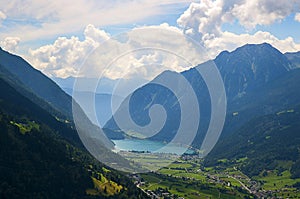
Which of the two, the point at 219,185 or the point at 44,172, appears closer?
the point at 44,172

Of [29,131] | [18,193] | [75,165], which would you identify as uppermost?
[29,131]

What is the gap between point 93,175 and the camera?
339 feet

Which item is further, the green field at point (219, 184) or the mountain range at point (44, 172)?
the green field at point (219, 184)

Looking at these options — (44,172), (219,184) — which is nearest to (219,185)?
(219,184)

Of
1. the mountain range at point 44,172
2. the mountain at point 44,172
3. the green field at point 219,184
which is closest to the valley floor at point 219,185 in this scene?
the green field at point 219,184

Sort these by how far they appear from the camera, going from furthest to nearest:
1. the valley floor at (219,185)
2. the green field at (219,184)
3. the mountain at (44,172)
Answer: the green field at (219,184)
the valley floor at (219,185)
the mountain at (44,172)

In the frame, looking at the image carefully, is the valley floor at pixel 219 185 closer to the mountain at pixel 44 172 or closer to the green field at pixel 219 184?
the green field at pixel 219 184

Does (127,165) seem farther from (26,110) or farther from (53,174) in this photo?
(53,174)

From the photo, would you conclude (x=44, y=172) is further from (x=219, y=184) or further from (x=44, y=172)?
(x=219, y=184)

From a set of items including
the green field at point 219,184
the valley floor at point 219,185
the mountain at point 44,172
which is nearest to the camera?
the mountain at point 44,172

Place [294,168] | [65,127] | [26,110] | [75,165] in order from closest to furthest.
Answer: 1. [75,165]
2. [26,110]
3. [65,127]
4. [294,168]

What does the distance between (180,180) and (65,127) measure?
166ft

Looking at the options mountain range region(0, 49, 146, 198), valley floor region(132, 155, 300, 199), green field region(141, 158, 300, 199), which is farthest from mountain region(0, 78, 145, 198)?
green field region(141, 158, 300, 199)

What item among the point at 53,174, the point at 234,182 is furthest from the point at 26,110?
the point at 234,182
